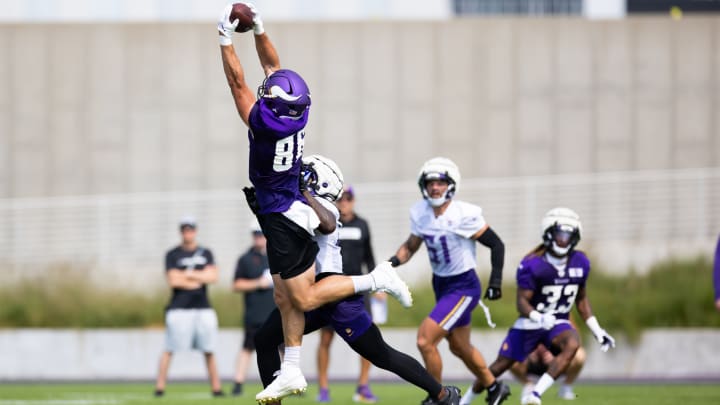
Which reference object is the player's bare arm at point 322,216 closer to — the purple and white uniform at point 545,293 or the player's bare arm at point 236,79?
the player's bare arm at point 236,79

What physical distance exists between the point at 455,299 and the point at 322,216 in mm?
2575

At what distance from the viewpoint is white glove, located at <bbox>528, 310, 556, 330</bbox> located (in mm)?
11344

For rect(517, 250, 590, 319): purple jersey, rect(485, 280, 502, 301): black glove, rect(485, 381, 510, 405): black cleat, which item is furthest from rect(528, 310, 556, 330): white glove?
rect(485, 381, 510, 405): black cleat

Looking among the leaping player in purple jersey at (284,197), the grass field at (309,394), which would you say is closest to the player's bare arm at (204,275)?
the grass field at (309,394)

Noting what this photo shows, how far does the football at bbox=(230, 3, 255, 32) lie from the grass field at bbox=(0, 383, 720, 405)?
208 inches

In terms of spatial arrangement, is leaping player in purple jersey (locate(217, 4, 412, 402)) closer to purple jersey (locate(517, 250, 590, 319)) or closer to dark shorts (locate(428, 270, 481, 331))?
dark shorts (locate(428, 270, 481, 331))

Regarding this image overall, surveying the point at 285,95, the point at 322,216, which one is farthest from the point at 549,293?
the point at 285,95

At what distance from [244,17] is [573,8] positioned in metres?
18.3

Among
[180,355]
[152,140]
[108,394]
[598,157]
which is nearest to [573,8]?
[598,157]

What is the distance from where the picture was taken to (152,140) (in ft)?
79.3

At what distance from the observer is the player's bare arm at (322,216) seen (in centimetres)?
900

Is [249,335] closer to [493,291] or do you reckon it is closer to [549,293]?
[549,293]

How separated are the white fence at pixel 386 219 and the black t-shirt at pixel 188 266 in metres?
6.55

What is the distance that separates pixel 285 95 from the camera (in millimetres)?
8625
